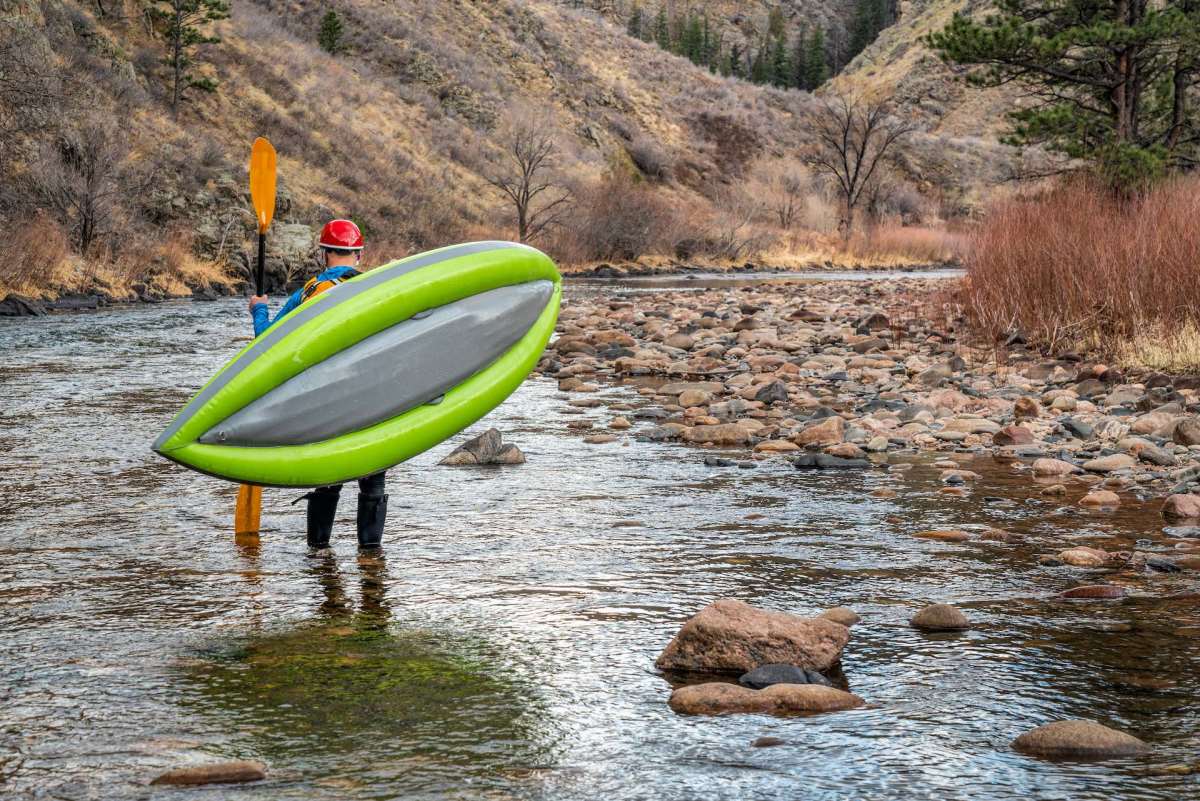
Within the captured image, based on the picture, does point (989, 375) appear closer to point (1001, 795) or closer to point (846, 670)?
point (846, 670)

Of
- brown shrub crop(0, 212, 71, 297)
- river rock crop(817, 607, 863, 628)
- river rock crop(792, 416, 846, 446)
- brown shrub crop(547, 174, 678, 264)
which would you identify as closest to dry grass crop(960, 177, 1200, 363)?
river rock crop(792, 416, 846, 446)

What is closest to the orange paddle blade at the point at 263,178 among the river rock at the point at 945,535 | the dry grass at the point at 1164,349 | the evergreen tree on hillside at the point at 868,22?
the river rock at the point at 945,535

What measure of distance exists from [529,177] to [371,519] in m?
38.9

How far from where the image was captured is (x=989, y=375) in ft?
42.2

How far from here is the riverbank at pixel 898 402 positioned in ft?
28.3

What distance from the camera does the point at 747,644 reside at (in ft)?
15.1

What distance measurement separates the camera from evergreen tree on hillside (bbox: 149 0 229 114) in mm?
38156

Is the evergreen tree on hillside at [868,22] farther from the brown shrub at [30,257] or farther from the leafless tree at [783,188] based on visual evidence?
the brown shrub at [30,257]

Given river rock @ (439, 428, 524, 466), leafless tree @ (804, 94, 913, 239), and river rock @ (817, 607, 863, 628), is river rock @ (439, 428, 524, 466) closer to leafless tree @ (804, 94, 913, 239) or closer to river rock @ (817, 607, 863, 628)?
river rock @ (817, 607, 863, 628)

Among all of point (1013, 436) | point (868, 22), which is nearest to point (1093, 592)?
point (1013, 436)

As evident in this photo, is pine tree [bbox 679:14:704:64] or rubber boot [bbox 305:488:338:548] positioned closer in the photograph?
rubber boot [bbox 305:488:338:548]

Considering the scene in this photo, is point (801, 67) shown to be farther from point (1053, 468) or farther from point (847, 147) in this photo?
point (1053, 468)

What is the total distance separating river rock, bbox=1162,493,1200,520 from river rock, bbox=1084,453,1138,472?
125cm

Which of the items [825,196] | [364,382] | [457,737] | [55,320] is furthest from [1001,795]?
[825,196]
